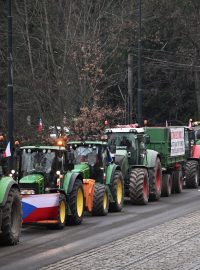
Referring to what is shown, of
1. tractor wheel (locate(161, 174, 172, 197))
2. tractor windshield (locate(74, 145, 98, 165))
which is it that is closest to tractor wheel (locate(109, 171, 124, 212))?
tractor windshield (locate(74, 145, 98, 165))

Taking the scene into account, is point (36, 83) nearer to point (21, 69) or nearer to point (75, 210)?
point (21, 69)

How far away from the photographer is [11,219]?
15.8 m

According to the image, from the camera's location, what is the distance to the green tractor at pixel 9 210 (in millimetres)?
15328

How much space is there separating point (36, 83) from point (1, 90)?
8939 millimetres

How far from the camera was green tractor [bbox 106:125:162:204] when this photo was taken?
81.9 feet

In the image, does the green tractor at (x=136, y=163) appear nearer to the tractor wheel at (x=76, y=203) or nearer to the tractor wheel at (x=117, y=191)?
the tractor wheel at (x=117, y=191)

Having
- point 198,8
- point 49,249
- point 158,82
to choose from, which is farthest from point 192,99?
point 49,249

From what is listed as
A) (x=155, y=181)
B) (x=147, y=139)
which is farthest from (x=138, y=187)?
(x=147, y=139)

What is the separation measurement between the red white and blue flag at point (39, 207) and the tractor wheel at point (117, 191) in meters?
4.82

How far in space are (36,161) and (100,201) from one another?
2.87 metres

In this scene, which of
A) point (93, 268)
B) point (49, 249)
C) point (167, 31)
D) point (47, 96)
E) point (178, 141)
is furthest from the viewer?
point (167, 31)

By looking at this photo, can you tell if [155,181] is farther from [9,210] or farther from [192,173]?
[9,210]

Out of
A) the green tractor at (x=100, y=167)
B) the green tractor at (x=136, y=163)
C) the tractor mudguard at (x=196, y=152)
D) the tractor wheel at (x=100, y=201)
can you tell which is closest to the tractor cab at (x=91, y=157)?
the green tractor at (x=100, y=167)

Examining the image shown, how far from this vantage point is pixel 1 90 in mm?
42906
